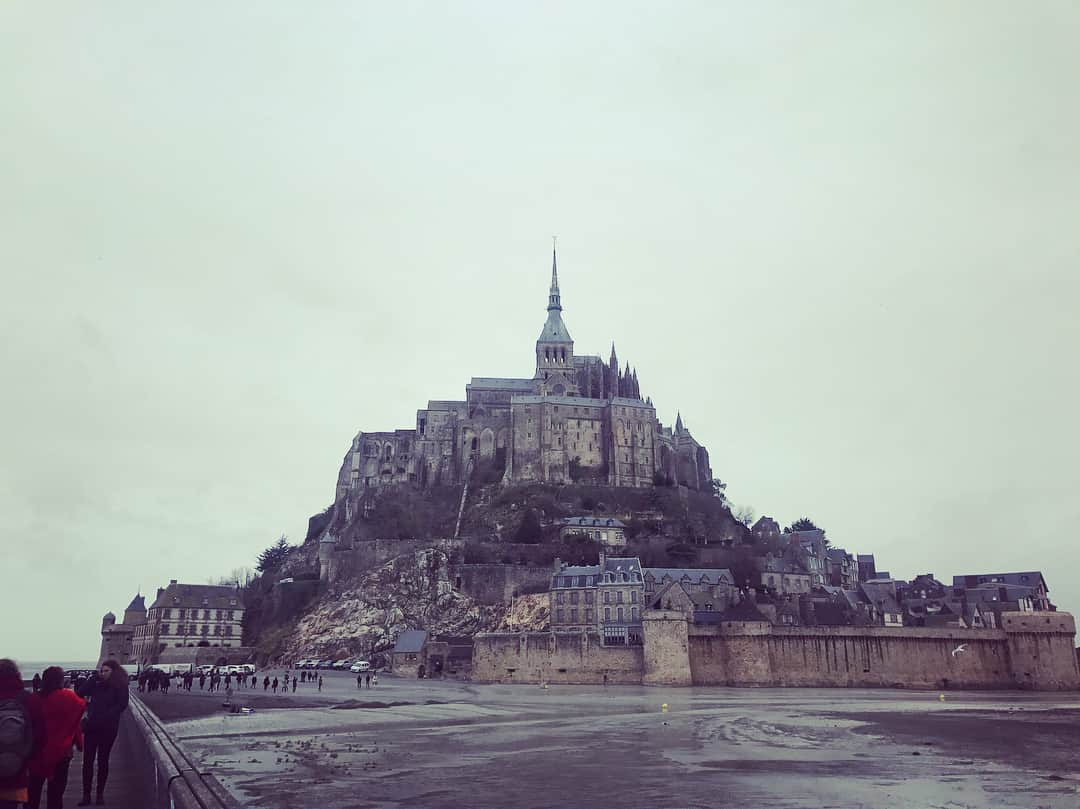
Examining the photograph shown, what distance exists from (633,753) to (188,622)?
227ft

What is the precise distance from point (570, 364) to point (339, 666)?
50210mm

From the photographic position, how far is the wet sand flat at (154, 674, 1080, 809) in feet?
52.1

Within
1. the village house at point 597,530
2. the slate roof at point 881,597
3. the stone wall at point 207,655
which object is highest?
the village house at point 597,530

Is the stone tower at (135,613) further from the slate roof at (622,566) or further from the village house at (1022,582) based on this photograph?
the village house at (1022,582)

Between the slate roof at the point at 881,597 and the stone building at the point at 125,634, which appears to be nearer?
the slate roof at the point at 881,597

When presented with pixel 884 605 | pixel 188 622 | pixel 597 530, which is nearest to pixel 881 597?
pixel 884 605

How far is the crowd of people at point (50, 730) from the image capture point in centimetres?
659

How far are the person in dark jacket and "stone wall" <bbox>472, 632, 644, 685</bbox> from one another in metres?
48.6

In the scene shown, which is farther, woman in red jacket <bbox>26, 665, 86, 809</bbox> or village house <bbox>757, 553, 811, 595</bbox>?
village house <bbox>757, 553, 811, 595</bbox>

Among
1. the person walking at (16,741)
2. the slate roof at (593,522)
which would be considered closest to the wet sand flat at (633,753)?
the person walking at (16,741)

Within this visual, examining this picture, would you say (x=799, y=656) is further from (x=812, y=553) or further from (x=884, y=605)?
(x=812, y=553)

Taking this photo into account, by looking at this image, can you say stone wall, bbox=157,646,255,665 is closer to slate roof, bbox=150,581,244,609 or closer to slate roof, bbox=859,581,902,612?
slate roof, bbox=150,581,244,609

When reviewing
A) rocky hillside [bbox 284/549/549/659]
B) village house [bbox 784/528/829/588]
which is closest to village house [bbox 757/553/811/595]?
village house [bbox 784/528/829/588]

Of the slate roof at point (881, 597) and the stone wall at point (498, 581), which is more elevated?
the stone wall at point (498, 581)
